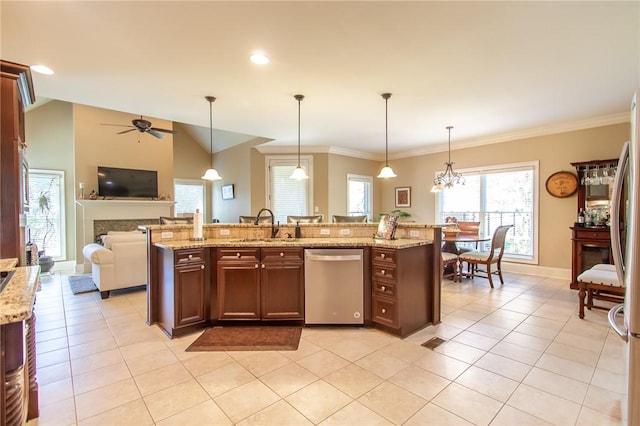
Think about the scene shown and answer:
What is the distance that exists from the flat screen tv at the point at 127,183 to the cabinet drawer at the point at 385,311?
609 centimetres

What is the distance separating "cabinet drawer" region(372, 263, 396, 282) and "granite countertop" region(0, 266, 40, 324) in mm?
2513

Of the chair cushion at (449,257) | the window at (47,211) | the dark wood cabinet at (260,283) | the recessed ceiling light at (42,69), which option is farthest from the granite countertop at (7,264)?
the window at (47,211)

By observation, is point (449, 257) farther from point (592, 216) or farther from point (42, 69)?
point (42, 69)

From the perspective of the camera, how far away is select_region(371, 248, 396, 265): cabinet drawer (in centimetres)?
288

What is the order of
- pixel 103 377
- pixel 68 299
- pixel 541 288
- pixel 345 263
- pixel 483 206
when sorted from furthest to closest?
pixel 483 206
pixel 541 288
pixel 68 299
pixel 345 263
pixel 103 377

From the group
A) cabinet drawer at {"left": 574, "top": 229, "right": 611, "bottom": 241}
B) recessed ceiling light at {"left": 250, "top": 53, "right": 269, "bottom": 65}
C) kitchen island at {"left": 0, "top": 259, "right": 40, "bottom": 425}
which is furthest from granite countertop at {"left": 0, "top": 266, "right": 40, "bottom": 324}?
cabinet drawer at {"left": 574, "top": 229, "right": 611, "bottom": 241}

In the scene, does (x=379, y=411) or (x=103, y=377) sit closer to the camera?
(x=379, y=411)

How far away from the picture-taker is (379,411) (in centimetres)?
183

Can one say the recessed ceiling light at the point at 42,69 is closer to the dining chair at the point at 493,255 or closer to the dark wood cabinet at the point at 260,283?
the dark wood cabinet at the point at 260,283

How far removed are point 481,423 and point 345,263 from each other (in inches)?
64.6

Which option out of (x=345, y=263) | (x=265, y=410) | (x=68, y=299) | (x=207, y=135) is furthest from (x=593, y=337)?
(x=207, y=135)

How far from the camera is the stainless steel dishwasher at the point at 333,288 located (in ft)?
9.99

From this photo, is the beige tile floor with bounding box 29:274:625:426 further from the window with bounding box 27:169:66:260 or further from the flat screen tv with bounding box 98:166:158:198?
the window with bounding box 27:169:66:260

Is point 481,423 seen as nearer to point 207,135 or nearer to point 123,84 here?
point 123,84
